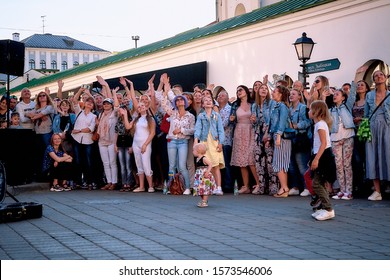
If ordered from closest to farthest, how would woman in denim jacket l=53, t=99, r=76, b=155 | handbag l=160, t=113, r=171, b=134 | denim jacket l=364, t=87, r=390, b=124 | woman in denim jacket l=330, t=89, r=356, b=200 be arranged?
1. denim jacket l=364, t=87, r=390, b=124
2. woman in denim jacket l=330, t=89, r=356, b=200
3. handbag l=160, t=113, r=171, b=134
4. woman in denim jacket l=53, t=99, r=76, b=155

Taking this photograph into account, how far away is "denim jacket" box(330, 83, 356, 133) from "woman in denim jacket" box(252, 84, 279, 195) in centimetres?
138

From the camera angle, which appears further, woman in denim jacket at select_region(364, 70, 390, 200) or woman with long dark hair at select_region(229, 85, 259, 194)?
woman with long dark hair at select_region(229, 85, 259, 194)

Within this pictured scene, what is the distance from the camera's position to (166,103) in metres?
14.4

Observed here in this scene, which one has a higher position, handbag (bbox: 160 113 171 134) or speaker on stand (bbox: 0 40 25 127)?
speaker on stand (bbox: 0 40 25 127)

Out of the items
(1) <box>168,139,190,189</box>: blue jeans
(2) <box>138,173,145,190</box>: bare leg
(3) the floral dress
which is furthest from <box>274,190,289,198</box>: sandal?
(2) <box>138,173,145,190</box>: bare leg

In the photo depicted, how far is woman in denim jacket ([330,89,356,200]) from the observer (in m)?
11.9

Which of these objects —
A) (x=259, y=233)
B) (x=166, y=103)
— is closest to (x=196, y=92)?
(x=166, y=103)

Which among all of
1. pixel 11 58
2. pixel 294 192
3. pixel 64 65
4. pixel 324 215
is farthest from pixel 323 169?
pixel 64 65

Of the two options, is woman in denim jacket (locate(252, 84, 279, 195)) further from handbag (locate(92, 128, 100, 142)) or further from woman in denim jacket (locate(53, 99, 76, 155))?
woman in denim jacket (locate(53, 99, 76, 155))

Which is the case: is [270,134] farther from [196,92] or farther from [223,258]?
[223,258]

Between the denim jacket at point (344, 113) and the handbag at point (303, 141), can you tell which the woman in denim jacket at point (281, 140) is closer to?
the handbag at point (303, 141)

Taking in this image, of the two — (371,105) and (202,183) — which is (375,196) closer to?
(371,105)

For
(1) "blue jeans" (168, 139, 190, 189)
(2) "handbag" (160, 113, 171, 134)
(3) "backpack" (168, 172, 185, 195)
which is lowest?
(3) "backpack" (168, 172, 185, 195)
